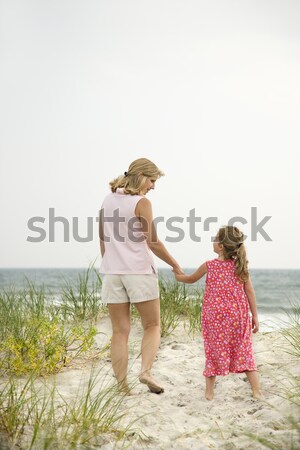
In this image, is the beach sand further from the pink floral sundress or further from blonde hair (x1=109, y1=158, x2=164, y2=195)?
blonde hair (x1=109, y1=158, x2=164, y2=195)

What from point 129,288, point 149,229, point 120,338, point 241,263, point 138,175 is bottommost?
point 120,338

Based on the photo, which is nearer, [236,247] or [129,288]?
[129,288]

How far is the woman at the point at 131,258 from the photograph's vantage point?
4.04 meters

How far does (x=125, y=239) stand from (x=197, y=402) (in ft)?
4.44

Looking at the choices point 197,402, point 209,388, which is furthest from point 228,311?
point 197,402

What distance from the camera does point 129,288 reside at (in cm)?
404

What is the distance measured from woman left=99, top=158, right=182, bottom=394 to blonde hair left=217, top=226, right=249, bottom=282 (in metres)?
0.43

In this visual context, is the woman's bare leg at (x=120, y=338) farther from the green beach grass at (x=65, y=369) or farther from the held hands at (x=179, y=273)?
the held hands at (x=179, y=273)

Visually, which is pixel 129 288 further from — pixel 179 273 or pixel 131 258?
pixel 179 273

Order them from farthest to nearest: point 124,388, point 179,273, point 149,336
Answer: point 179,273 < point 149,336 < point 124,388

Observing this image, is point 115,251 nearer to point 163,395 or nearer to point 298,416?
point 163,395

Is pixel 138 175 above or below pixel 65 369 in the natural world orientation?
above

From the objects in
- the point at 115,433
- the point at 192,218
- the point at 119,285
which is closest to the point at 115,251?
the point at 119,285

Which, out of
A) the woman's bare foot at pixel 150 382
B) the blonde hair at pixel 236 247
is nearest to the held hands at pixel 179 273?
the blonde hair at pixel 236 247
